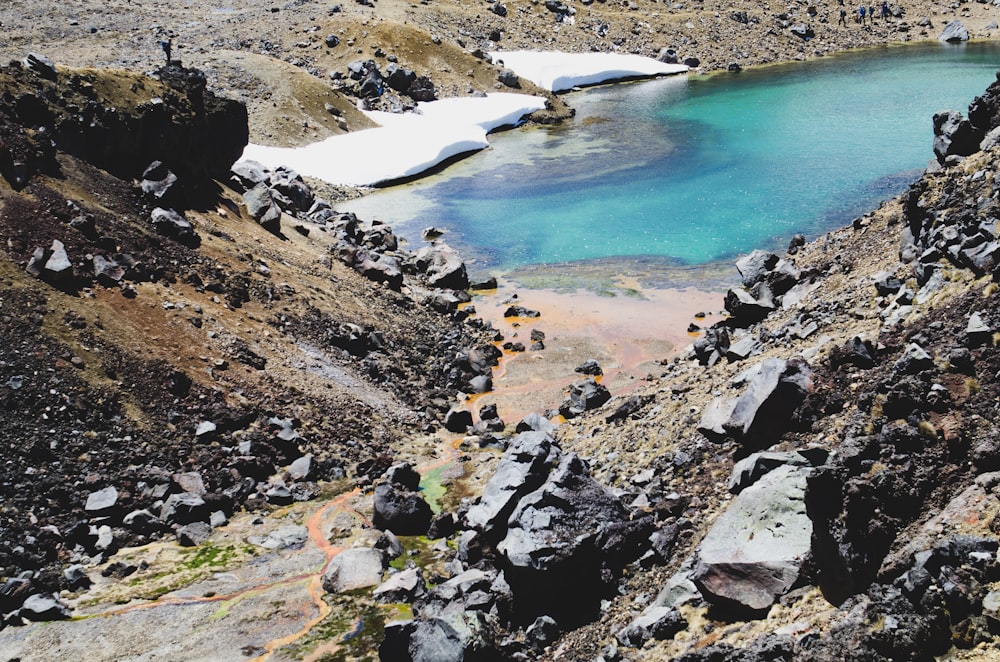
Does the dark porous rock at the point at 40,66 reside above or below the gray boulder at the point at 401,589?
above

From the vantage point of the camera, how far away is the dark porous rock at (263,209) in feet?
127

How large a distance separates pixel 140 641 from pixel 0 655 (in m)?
2.55

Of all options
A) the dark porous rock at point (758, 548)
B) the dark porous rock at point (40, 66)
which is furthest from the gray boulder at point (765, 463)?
the dark porous rock at point (40, 66)

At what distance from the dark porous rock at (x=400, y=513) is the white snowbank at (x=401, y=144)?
4298 cm

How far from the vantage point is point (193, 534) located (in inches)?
858

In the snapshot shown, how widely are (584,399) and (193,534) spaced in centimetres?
1319

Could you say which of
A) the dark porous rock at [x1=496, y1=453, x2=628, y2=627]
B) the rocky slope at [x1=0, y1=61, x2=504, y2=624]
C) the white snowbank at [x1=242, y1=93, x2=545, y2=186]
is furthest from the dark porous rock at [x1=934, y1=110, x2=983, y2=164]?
the white snowbank at [x1=242, y1=93, x2=545, y2=186]

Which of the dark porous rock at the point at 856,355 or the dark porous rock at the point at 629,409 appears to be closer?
the dark porous rock at the point at 856,355

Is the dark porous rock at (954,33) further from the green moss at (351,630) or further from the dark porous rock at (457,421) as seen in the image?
the green moss at (351,630)

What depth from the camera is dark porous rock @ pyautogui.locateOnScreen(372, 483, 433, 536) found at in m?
22.5

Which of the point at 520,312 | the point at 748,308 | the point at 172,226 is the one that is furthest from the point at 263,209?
the point at 748,308

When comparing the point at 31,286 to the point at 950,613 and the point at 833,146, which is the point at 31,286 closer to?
the point at 950,613

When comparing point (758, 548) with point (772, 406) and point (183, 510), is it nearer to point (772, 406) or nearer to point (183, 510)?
point (772, 406)

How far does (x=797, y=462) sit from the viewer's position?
16.0 metres
